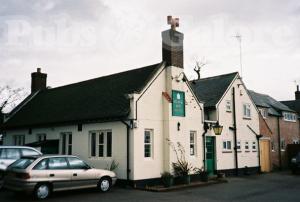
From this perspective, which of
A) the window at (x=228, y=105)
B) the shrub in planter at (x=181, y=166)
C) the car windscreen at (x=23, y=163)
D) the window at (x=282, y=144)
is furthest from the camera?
the window at (x=282, y=144)

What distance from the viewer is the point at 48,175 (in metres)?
13.3

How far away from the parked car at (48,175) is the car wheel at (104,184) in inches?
6.2

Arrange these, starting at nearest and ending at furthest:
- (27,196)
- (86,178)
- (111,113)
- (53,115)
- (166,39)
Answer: (27,196), (86,178), (111,113), (166,39), (53,115)

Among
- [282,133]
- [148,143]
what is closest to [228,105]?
[148,143]

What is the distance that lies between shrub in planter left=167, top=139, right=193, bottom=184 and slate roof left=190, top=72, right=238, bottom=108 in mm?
5775

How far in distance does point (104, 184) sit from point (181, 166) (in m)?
4.87

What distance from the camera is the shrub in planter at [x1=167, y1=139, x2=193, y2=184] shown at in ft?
60.1

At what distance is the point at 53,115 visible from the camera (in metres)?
22.8

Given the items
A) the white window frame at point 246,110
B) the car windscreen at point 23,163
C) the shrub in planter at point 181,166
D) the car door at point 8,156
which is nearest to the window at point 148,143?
the shrub in planter at point 181,166

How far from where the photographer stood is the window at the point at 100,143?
18.4 metres

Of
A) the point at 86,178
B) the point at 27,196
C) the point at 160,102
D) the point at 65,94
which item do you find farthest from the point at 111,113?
the point at 65,94

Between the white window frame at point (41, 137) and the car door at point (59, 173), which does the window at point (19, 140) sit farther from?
the car door at point (59, 173)

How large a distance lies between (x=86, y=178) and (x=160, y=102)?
6.12m

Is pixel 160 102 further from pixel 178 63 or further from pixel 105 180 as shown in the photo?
pixel 105 180
